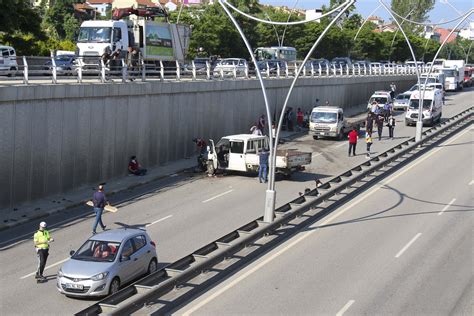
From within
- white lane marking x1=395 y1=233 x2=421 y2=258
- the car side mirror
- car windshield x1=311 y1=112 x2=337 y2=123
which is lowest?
white lane marking x1=395 y1=233 x2=421 y2=258

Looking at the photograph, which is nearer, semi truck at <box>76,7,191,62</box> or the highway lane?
the highway lane

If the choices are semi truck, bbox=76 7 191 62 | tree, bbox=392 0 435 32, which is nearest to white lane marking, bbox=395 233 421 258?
semi truck, bbox=76 7 191 62

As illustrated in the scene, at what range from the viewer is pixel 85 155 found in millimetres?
29641

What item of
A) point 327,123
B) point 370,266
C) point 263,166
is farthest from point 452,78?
point 370,266

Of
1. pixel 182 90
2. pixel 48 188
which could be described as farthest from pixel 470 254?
pixel 182 90

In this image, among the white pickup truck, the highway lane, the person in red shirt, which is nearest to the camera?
the highway lane

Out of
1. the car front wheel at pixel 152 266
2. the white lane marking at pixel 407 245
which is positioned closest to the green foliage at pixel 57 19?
the white lane marking at pixel 407 245

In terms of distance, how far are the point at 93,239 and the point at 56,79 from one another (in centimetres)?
1262

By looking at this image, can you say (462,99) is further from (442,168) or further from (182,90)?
(182,90)

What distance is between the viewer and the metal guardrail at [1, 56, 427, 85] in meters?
28.3

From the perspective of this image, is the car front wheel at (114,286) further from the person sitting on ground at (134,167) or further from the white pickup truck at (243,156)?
the person sitting on ground at (134,167)

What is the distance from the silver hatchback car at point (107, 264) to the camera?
16281mm

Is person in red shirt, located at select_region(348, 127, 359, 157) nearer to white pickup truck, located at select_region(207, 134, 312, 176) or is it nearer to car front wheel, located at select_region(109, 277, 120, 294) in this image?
white pickup truck, located at select_region(207, 134, 312, 176)

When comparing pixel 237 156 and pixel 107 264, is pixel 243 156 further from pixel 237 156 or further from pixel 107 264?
pixel 107 264
